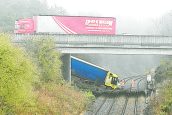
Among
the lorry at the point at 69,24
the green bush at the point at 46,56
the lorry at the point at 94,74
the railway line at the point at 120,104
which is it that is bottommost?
the railway line at the point at 120,104

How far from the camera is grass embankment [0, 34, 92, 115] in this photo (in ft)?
63.9

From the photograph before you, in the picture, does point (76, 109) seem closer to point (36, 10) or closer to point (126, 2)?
point (36, 10)

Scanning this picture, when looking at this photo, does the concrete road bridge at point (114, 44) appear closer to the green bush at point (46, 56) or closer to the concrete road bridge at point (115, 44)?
the concrete road bridge at point (115, 44)

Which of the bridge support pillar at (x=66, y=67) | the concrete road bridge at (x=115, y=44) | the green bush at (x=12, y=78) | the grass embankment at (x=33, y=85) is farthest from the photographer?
the bridge support pillar at (x=66, y=67)

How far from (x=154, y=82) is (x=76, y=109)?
19.0 meters

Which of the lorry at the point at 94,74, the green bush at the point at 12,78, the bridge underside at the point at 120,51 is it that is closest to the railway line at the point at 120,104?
the lorry at the point at 94,74

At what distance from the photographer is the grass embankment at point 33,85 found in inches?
767

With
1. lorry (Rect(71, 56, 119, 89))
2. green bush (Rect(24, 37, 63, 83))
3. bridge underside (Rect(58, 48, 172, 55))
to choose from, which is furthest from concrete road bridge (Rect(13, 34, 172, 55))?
lorry (Rect(71, 56, 119, 89))

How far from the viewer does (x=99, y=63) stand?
7506 cm

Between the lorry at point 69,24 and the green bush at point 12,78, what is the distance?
24.7 m

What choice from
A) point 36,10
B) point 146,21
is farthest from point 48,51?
point 146,21

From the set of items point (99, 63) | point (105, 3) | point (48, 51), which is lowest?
point (99, 63)

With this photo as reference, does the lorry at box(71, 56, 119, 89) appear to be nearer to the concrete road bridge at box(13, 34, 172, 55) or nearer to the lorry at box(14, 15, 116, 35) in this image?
the lorry at box(14, 15, 116, 35)

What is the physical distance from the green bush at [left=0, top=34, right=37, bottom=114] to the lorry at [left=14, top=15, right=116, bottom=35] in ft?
81.1
